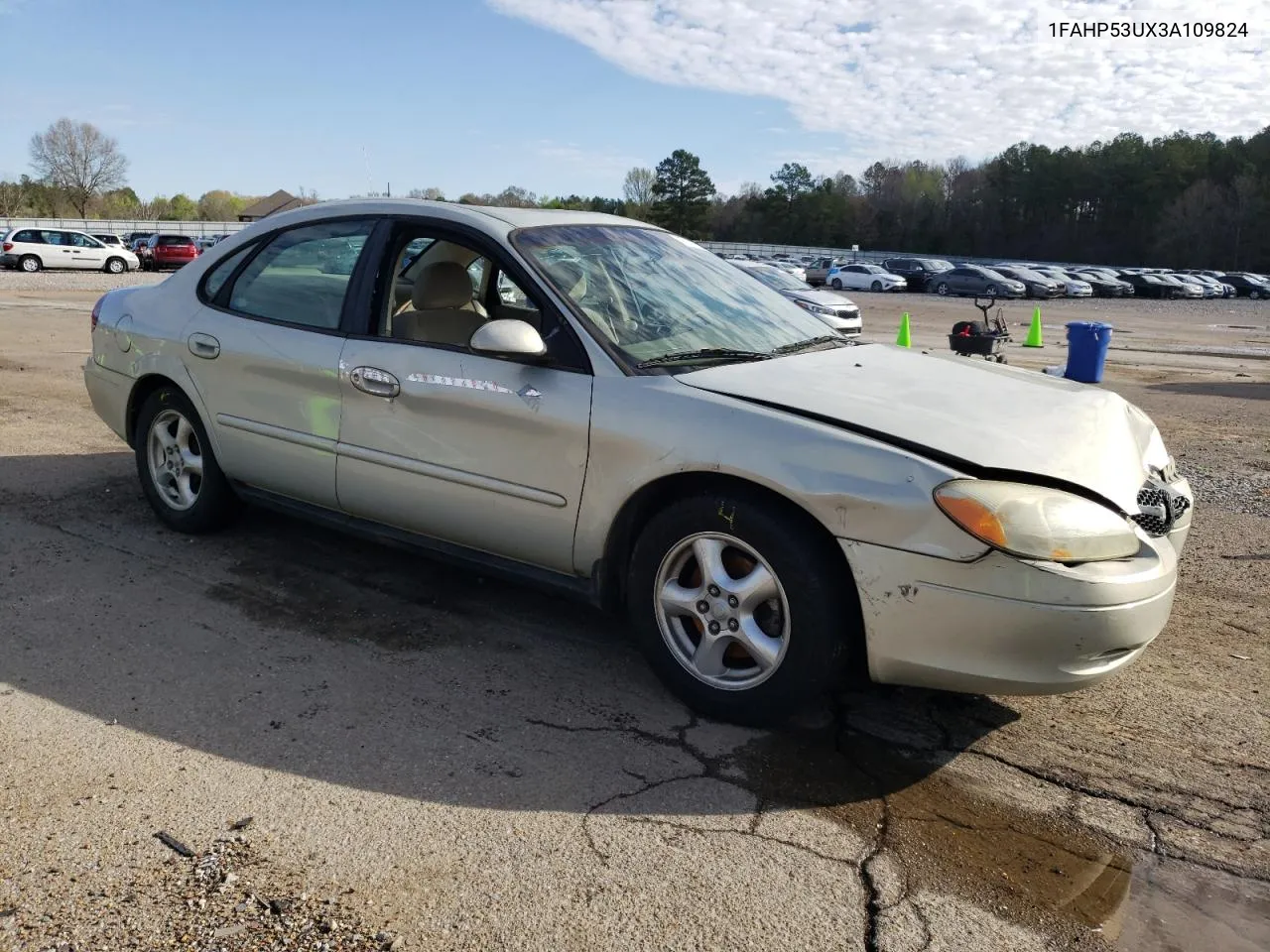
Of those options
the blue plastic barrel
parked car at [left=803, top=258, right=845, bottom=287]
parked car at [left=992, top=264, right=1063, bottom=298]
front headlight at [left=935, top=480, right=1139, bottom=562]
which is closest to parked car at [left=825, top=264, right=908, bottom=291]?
parked car at [left=803, top=258, right=845, bottom=287]

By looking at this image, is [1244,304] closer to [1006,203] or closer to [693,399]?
[693,399]

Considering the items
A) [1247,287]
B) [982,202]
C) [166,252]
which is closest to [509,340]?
[166,252]

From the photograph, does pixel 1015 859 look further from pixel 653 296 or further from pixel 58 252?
pixel 58 252

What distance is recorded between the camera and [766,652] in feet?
10.6

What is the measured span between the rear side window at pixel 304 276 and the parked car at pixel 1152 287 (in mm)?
53809

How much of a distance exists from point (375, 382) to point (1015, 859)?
9.24ft

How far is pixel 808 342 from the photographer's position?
4.18 meters

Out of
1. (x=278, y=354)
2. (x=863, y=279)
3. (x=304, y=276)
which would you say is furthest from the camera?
(x=863, y=279)

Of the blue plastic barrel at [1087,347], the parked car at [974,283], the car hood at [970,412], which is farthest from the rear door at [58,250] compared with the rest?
the car hood at [970,412]

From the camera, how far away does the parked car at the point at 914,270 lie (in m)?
49.1

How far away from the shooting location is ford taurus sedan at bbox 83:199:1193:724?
2963 millimetres

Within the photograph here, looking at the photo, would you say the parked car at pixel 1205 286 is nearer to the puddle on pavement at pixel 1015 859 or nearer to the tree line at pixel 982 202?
the tree line at pixel 982 202

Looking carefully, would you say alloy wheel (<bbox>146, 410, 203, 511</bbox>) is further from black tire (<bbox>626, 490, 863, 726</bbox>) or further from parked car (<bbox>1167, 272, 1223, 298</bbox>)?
parked car (<bbox>1167, 272, 1223, 298</bbox>)

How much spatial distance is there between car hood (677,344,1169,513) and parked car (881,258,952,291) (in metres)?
47.1
